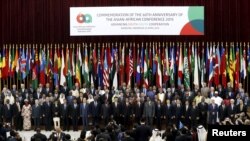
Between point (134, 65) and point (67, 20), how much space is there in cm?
456

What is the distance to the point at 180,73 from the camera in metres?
28.9

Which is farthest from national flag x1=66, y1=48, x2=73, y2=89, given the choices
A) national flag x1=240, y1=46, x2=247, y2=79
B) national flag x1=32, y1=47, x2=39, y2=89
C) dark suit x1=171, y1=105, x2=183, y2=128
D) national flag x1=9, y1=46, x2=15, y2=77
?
national flag x1=240, y1=46, x2=247, y2=79

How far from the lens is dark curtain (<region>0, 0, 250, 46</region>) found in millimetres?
30516

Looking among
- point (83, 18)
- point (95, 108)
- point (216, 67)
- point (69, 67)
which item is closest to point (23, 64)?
point (69, 67)

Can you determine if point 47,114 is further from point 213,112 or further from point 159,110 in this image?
point 213,112

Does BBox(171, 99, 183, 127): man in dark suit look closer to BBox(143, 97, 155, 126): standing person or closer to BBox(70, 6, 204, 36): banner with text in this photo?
BBox(143, 97, 155, 126): standing person

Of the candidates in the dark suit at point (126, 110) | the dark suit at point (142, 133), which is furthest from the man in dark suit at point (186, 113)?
the dark suit at point (142, 133)

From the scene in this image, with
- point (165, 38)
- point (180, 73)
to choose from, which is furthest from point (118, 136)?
point (165, 38)

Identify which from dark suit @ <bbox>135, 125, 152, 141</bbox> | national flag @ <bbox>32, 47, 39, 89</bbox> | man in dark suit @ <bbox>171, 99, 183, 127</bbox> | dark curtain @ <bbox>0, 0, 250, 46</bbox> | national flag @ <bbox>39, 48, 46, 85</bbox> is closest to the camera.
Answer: dark suit @ <bbox>135, 125, 152, 141</bbox>

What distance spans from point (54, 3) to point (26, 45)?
2.77 metres

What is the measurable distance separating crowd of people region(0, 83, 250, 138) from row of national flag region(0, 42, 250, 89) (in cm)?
324

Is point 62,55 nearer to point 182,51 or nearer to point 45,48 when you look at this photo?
point 45,48

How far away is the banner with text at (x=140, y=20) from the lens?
97.9 feet

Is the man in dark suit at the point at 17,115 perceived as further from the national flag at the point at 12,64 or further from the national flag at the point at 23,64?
the national flag at the point at 12,64
